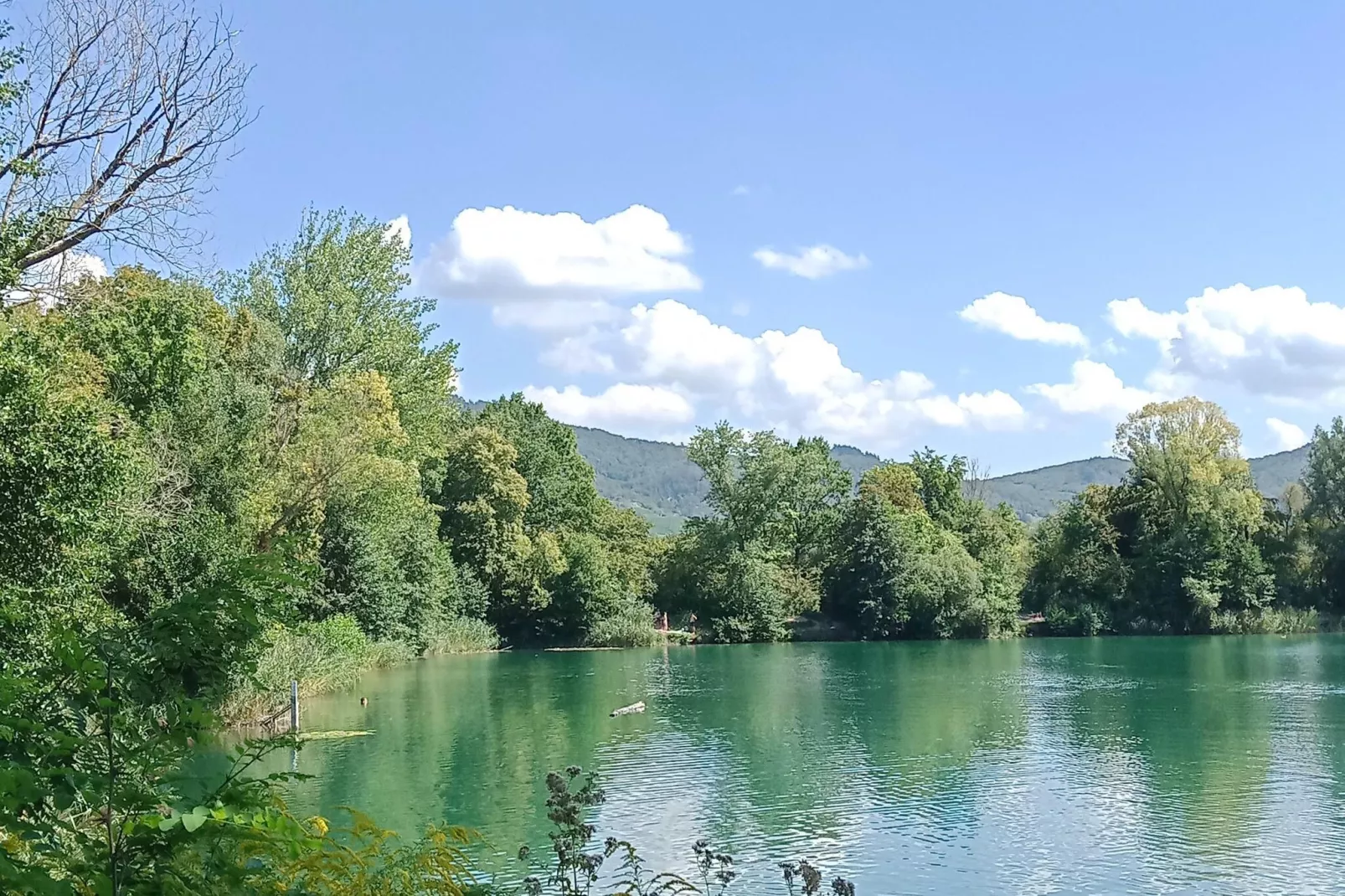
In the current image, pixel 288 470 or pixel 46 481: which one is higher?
pixel 288 470

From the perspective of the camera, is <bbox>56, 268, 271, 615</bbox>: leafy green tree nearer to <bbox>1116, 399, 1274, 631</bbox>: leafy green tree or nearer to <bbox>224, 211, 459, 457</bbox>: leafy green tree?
<bbox>224, 211, 459, 457</bbox>: leafy green tree

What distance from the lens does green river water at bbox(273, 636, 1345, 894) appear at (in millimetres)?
13773

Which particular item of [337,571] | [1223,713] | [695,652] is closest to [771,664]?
[695,652]

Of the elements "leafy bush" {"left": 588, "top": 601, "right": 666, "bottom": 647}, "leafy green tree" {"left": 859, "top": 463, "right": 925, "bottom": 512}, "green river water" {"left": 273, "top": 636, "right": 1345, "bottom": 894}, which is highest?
"leafy green tree" {"left": 859, "top": 463, "right": 925, "bottom": 512}

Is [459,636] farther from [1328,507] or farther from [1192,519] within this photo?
[1328,507]

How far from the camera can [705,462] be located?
60375mm

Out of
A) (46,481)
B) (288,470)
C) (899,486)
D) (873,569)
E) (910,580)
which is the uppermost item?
(899,486)

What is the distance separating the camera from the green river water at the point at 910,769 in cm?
1377

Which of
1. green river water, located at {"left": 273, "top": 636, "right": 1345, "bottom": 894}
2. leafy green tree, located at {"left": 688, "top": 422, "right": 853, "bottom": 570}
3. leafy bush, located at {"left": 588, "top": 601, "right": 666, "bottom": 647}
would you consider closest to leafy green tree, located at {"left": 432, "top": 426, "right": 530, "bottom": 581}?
leafy bush, located at {"left": 588, "top": 601, "right": 666, "bottom": 647}

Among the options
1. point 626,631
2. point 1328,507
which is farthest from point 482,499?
point 1328,507

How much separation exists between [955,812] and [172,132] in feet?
43.9

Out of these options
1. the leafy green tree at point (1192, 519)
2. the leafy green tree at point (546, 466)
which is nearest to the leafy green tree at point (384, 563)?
the leafy green tree at point (546, 466)

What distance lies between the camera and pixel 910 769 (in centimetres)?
1983

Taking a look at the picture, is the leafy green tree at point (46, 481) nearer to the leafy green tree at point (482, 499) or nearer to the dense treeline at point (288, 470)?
the dense treeline at point (288, 470)
